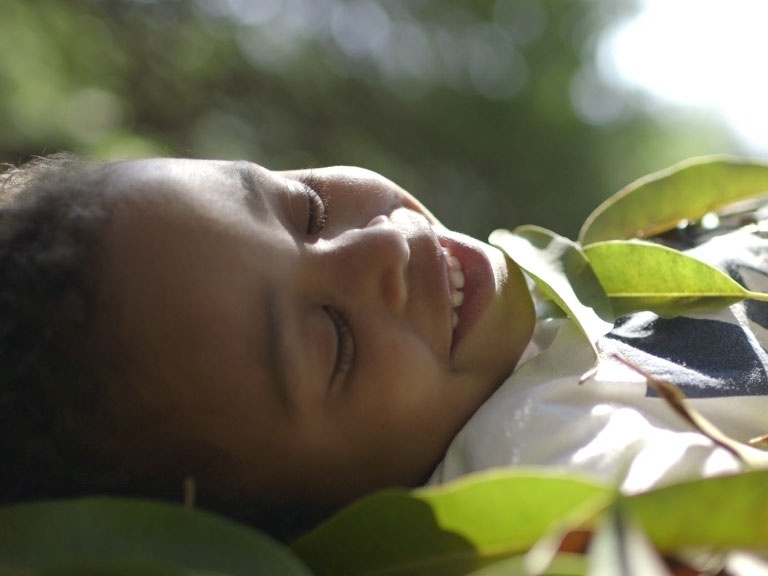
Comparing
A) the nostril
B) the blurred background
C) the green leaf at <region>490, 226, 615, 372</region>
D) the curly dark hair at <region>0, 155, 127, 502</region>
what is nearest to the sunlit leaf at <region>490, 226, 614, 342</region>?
the green leaf at <region>490, 226, 615, 372</region>

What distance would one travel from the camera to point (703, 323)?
0.63 metres

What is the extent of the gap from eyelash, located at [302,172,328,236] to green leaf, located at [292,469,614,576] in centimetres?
29

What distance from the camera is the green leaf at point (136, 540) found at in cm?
35

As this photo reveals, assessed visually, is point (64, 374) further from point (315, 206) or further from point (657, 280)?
point (657, 280)

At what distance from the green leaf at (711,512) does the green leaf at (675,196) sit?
464 millimetres

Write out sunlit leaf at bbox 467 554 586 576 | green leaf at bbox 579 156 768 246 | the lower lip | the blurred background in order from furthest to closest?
the blurred background → green leaf at bbox 579 156 768 246 → the lower lip → sunlit leaf at bbox 467 554 586 576

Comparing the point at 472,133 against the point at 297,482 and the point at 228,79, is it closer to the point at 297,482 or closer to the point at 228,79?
the point at 228,79

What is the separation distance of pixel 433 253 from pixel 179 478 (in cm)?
26

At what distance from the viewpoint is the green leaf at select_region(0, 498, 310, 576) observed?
35 centimetres

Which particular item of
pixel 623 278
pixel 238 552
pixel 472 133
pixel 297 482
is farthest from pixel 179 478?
pixel 472 133

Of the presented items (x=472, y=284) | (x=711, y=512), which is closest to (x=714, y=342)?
(x=472, y=284)

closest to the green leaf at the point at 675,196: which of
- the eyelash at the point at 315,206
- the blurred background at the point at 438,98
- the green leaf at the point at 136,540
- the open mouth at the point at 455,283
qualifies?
the open mouth at the point at 455,283

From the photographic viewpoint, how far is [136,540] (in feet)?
1.20

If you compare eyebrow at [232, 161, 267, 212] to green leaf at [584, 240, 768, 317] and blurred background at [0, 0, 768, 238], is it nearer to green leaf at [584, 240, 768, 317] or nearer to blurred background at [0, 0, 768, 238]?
green leaf at [584, 240, 768, 317]
